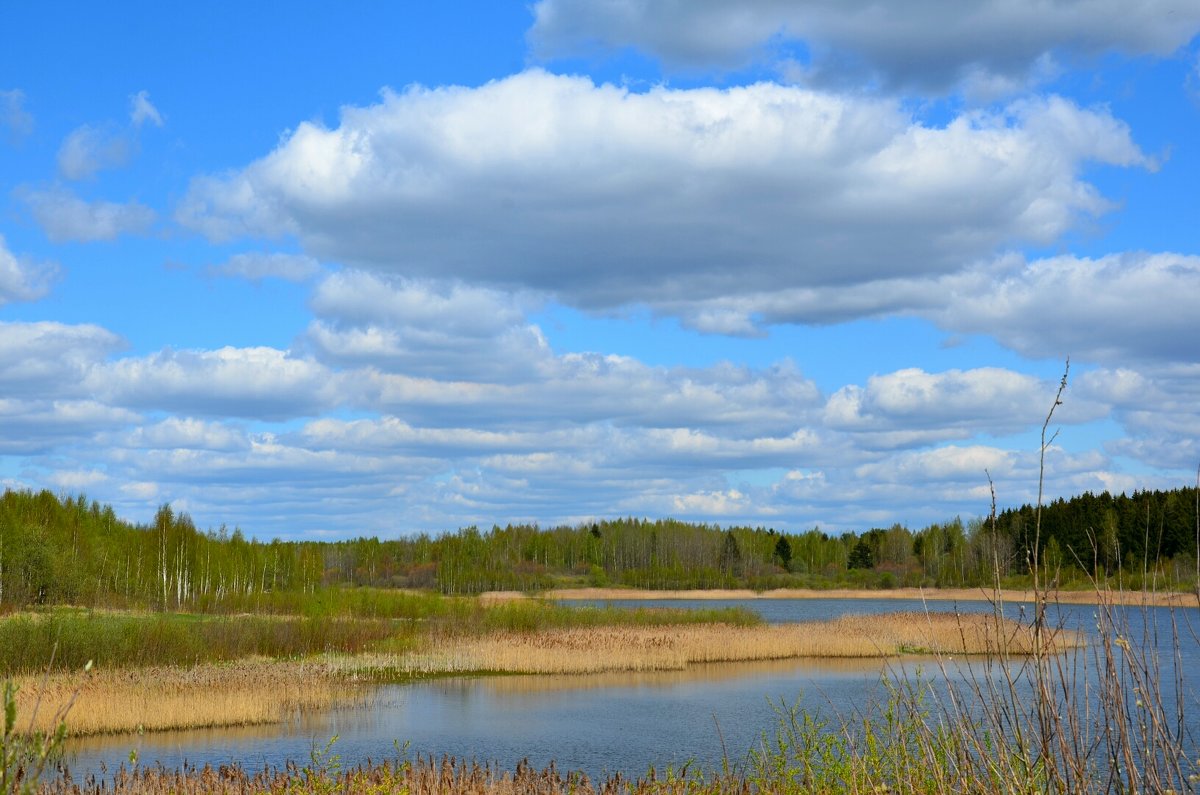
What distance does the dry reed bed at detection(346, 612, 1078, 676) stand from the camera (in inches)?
1388

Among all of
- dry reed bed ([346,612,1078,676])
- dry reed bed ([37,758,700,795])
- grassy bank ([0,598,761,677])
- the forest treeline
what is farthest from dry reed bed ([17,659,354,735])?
the forest treeline

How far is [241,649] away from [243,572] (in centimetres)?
4438

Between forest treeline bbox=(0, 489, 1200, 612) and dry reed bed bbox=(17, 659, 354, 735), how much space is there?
20.5 m

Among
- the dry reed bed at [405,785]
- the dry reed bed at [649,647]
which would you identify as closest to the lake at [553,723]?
the dry reed bed at [649,647]

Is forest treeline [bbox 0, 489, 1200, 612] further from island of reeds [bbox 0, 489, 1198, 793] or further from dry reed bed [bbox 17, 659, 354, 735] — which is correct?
dry reed bed [bbox 17, 659, 354, 735]

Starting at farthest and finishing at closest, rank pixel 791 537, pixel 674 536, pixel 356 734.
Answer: pixel 791 537 → pixel 674 536 → pixel 356 734

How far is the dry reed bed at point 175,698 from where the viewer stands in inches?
910

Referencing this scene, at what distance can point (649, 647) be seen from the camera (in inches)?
1484

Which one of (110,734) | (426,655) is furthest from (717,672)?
(110,734)

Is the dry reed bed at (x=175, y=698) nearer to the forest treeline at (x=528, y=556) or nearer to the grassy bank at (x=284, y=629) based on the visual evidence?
the grassy bank at (x=284, y=629)

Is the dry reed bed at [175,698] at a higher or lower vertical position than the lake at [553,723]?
higher

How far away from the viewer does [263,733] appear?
23.3 m

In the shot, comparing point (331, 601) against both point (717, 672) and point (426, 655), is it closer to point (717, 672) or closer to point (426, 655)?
point (426, 655)

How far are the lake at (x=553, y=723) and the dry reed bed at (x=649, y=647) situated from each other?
136cm
